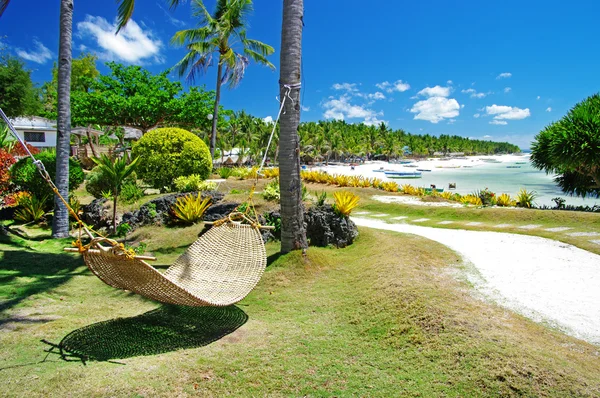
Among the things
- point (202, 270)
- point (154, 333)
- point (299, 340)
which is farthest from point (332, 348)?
point (202, 270)

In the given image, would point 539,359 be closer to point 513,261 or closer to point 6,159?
point 513,261

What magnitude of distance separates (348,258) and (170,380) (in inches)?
156

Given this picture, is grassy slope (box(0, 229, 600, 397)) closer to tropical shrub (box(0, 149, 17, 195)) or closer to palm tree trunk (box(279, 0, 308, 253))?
palm tree trunk (box(279, 0, 308, 253))

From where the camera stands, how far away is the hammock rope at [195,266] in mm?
3393

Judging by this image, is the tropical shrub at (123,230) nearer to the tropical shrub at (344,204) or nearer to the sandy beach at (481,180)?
the tropical shrub at (344,204)

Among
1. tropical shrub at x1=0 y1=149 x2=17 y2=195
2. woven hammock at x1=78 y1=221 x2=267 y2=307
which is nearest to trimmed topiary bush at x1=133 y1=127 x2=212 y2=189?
tropical shrub at x1=0 y1=149 x2=17 y2=195

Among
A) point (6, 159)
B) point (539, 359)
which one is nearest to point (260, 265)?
point (539, 359)

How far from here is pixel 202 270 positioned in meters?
4.72

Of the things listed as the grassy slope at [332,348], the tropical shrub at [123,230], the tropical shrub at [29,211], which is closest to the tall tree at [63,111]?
the tropical shrub at [123,230]

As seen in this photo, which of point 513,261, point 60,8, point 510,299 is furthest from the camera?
point 60,8

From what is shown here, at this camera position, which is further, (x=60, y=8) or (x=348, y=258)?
(x=60, y=8)

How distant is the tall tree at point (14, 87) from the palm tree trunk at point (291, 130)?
28.1 meters

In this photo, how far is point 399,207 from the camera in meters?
12.8

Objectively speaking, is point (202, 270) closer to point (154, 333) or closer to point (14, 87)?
point (154, 333)
